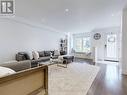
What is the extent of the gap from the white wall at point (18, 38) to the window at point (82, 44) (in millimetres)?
4078

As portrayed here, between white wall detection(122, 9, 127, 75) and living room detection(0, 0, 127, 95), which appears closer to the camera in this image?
living room detection(0, 0, 127, 95)

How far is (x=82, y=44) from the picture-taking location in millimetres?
10547

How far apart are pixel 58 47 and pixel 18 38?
4.11 meters

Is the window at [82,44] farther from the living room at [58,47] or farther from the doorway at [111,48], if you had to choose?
the doorway at [111,48]

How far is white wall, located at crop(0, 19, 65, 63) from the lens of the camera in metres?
4.84

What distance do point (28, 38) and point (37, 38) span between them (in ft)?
2.53

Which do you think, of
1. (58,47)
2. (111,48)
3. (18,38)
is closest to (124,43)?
(111,48)

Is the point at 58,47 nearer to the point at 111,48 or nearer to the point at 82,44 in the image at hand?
the point at 82,44

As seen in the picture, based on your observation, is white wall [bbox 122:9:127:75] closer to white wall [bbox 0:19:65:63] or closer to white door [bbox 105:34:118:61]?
white door [bbox 105:34:118:61]

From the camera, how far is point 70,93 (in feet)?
8.83

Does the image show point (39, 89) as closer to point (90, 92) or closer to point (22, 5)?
point (90, 92)

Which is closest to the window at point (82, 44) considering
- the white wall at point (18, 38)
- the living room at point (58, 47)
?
the living room at point (58, 47)

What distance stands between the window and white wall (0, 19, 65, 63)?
4.08 metres

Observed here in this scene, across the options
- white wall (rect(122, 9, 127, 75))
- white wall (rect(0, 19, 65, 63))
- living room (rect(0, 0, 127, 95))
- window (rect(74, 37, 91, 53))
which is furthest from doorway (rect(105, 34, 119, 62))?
white wall (rect(0, 19, 65, 63))
